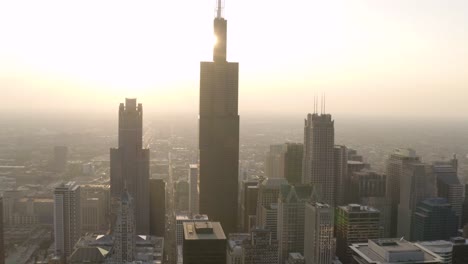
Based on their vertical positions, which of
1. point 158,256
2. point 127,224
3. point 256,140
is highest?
point 256,140

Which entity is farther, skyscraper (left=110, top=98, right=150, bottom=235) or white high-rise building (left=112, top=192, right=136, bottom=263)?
skyscraper (left=110, top=98, right=150, bottom=235)

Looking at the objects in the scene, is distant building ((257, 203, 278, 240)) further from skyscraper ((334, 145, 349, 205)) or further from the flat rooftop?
the flat rooftop

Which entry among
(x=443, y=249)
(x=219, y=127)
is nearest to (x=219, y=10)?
(x=219, y=127)

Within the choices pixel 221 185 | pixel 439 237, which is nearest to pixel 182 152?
pixel 221 185

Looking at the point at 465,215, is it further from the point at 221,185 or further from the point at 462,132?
the point at 221,185

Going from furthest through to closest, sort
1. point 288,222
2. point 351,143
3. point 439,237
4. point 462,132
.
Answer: point 351,143, point 462,132, point 439,237, point 288,222

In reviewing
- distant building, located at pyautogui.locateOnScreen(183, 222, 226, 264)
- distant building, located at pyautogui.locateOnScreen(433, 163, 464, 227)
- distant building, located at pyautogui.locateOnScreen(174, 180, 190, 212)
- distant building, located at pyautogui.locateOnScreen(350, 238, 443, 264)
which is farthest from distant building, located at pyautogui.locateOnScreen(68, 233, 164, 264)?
distant building, located at pyautogui.locateOnScreen(433, 163, 464, 227)
